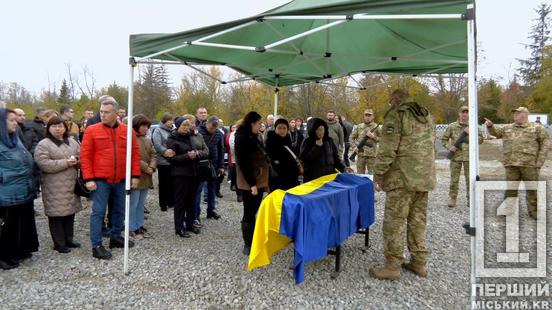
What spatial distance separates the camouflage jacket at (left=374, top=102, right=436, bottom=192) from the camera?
359cm

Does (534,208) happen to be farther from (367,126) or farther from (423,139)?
(423,139)

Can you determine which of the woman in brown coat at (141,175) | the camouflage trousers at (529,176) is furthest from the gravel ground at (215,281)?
the camouflage trousers at (529,176)

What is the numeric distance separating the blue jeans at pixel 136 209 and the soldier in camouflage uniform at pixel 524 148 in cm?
565

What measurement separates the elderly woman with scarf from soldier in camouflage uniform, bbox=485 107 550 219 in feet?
21.9

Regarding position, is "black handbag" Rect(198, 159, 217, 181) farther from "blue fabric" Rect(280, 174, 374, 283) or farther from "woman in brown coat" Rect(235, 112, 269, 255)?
"blue fabric" Rect(280, 174, 374, 283)

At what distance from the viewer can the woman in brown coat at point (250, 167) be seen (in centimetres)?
423

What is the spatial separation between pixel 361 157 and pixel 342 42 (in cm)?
327

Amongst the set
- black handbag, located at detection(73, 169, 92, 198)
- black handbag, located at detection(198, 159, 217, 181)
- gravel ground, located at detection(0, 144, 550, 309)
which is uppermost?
black handbag, located at detection(198, 159, 217, 181)

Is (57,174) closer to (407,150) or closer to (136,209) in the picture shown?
(136,209)

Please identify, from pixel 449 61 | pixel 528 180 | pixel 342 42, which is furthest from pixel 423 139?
pixel 528 180

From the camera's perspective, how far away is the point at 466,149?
687 centimetres

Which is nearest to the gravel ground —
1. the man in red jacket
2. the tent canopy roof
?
the man in red jacket

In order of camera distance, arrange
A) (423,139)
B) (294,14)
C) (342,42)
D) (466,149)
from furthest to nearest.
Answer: (466,149), (342,42), (423,139), (294,14)

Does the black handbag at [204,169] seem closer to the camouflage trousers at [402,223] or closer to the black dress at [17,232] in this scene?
the black dress at [17,232]
